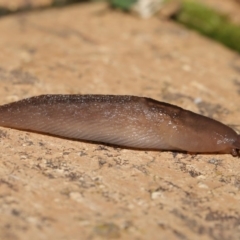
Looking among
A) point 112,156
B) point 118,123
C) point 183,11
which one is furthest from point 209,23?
point 112,156

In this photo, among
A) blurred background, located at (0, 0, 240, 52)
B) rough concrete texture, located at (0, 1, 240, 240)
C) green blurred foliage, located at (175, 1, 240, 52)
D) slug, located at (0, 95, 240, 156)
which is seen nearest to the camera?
rough concrete texture, located at (0, 1, 240, 240)

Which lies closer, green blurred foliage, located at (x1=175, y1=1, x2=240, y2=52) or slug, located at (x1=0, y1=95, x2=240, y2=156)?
slug, located at (x1=0, y1=95, x2=240, y2=156)

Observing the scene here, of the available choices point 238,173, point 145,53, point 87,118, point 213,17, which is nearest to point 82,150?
point 87,118

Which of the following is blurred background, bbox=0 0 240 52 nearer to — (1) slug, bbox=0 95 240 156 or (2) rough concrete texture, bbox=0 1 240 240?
(2) rough concrete texture, bbox=0 1 240 240

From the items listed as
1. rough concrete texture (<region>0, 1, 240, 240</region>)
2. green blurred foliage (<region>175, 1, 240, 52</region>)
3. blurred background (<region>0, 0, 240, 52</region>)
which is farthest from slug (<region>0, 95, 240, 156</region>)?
blurred background (<region>0, 0, 240, 52</region>)

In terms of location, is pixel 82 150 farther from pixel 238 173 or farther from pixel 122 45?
pixel 122 45

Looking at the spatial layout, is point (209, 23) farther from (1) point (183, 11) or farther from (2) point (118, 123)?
(2) point (118, 123)

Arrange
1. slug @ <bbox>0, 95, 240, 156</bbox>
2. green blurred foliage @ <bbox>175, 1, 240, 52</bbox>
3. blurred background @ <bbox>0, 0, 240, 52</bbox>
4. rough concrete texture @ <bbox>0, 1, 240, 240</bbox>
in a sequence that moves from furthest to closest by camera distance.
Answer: blurred background @ <bbox>0, 0, 240, 52</bbox>, green blurred foliage @ <bbox>175, 1, 240, 52</bbox>, slug @ <bbox>0, 95, 240, 156</bbox>, rough concrete texture @ <bbox>0, 1, 240, 240</bbox>
